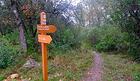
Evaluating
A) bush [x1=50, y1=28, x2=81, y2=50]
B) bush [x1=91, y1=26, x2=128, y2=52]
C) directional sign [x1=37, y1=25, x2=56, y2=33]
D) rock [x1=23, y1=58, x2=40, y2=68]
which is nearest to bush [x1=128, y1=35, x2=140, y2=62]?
bush [x1=91, y1=26, x2=128, y2=52]

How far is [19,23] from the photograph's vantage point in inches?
A: 706

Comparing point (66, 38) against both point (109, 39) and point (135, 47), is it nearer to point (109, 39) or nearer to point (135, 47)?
point (135, 47)

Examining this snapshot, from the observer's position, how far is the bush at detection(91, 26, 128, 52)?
30944 mm

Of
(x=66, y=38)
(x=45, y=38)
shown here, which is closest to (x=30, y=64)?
(x=45, y=38)

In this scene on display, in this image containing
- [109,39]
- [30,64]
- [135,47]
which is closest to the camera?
[30,64]

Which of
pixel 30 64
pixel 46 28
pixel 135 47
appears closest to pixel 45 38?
pixel 46 28

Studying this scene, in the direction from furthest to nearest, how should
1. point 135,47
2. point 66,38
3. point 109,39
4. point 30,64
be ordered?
point 109,39 < point 66,38 < point 135,47 < point 30,64

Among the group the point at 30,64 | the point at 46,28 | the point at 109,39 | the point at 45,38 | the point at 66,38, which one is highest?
the point at 46,28

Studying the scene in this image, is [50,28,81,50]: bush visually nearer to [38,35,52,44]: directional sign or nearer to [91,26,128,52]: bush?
[91,26,128,52]: bush

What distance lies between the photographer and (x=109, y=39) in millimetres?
34500

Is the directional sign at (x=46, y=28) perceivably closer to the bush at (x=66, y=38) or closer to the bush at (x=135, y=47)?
the bush at (x=66, y=38)

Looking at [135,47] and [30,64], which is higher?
[30,64]

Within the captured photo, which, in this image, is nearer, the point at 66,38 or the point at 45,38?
the point at 45,38

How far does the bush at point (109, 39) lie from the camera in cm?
3094
